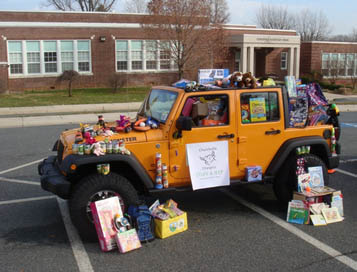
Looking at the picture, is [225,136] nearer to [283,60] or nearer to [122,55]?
[122,55]

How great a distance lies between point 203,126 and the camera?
5.55m

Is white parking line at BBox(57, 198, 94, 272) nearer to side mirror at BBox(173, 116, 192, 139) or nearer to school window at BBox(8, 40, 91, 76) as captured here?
side mirror at BBox(173, 116, 192, 139)

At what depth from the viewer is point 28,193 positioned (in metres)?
7.00

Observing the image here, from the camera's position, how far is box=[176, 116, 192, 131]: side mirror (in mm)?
5141

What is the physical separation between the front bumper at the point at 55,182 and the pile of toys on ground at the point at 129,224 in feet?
1.33

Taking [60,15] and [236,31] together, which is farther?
[236,31]

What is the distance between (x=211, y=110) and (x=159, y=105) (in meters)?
0.76

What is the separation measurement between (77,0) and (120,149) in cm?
5580

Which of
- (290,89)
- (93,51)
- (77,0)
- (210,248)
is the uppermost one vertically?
(77,0)

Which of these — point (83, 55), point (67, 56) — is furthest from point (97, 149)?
point (83, 55)

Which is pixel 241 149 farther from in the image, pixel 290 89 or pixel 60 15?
pixel 60 15

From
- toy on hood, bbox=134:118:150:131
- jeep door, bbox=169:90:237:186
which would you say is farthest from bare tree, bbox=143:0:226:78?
toy on hood, bbox=134:118:150:131

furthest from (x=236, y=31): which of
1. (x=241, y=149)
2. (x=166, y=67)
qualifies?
(x=241, y=149)

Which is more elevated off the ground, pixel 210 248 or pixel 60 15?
pixel 60 15
